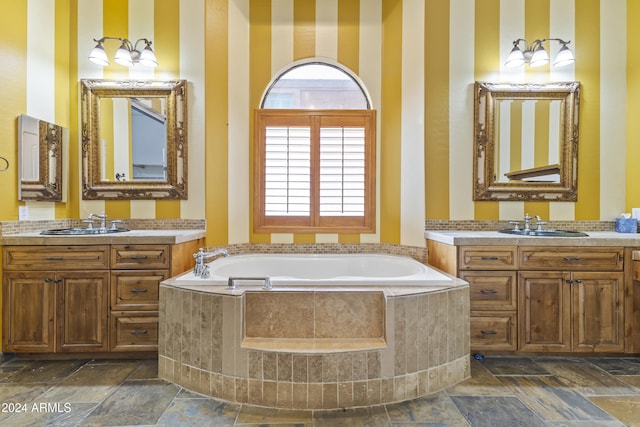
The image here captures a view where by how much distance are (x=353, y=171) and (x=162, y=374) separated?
7.45 feet

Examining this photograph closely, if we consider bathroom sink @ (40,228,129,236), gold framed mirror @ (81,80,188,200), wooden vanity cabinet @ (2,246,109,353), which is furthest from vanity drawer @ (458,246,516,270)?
bathroom sink @ (40,228,129,236)

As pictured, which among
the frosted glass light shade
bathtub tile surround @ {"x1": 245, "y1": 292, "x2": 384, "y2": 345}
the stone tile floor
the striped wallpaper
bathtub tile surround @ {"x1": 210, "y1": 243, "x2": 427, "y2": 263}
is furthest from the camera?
bathtub tile surround @ {"x1": 210, "y1": 243, "x2": 427, "y2": 263}

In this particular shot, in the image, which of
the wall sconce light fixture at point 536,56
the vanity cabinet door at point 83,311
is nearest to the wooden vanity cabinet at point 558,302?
the wall sconce light fixture at point 536,56

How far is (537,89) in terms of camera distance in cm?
290

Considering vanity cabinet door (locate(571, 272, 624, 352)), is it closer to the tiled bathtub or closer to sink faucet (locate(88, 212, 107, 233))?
the tiled bathtub

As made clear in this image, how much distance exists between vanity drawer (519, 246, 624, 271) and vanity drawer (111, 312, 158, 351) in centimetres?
274

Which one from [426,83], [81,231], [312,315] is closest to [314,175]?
[426,83]

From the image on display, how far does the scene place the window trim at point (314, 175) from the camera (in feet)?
10.4

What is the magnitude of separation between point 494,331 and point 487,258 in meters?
0.53

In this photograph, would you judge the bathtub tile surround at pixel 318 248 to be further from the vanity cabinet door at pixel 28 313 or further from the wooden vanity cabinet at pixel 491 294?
the vanity cabinet door at pixel 28 313

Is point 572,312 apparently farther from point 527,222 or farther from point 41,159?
point 41,159

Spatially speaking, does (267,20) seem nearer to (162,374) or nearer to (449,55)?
(449,55)

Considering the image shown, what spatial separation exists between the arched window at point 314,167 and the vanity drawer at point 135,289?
106 cm

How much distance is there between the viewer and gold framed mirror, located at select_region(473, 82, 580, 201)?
2.89 m
